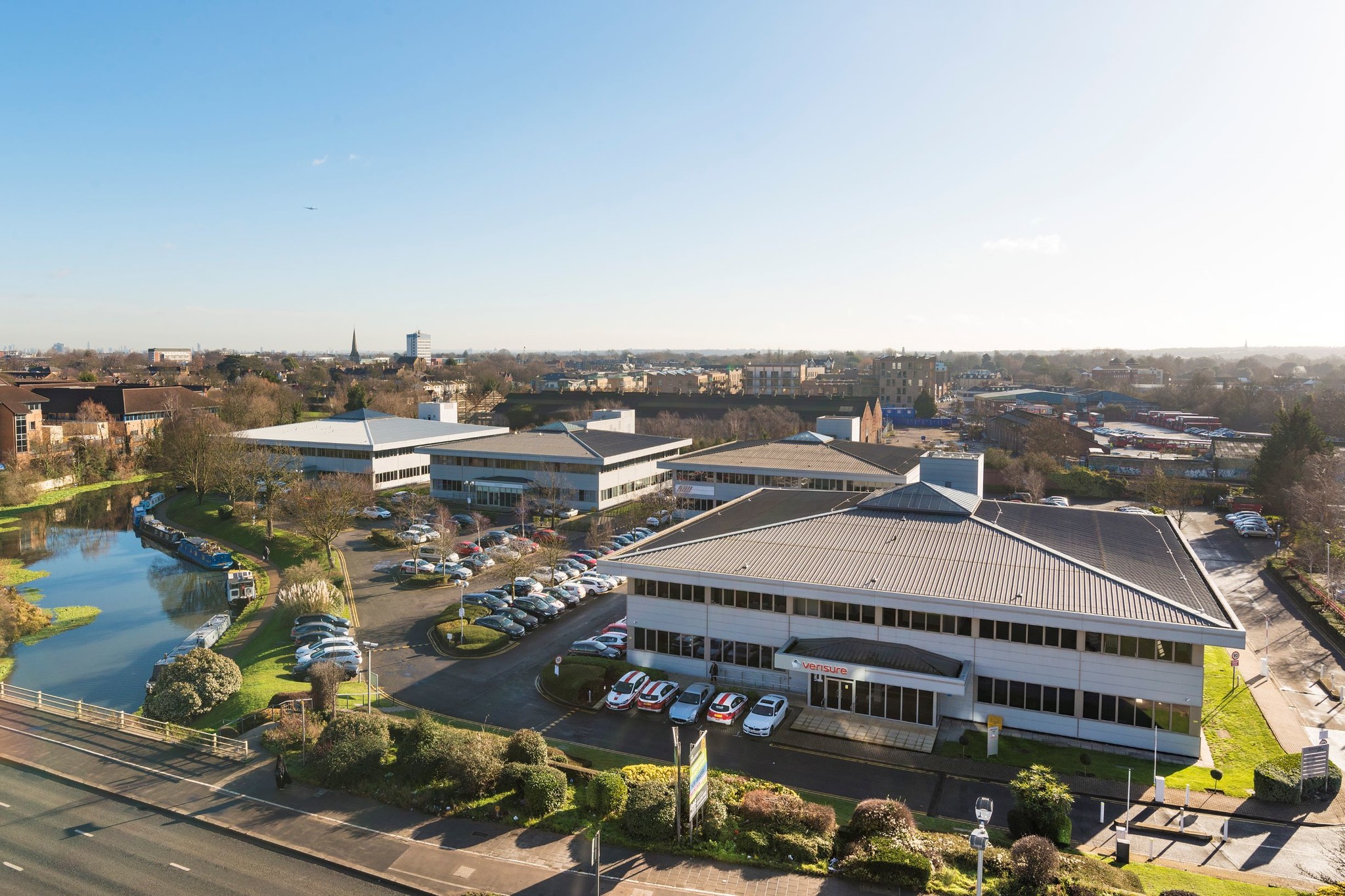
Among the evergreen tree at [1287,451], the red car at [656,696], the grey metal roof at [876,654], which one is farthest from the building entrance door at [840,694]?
the evergreen tree at [1287,451]

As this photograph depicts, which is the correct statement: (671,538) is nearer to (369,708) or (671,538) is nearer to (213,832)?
(369,708)

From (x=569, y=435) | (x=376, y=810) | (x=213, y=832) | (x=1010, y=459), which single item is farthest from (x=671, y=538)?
(x=1010, y=459)

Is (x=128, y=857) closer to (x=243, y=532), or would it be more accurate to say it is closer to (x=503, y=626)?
(x=503, y=626)

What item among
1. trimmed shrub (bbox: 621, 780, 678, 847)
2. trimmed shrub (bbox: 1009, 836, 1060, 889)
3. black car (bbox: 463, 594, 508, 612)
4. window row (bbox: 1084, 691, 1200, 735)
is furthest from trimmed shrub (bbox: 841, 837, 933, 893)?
black car (bbox: 463, 594, 508, 612)

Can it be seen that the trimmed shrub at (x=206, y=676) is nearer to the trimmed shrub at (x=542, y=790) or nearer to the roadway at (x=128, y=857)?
the roadway at (x=128, y=857)

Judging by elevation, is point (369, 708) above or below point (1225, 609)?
below

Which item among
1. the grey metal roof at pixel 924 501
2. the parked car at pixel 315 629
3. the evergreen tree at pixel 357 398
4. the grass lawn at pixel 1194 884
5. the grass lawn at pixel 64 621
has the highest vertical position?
the evergreen tree at pixel 357 398
